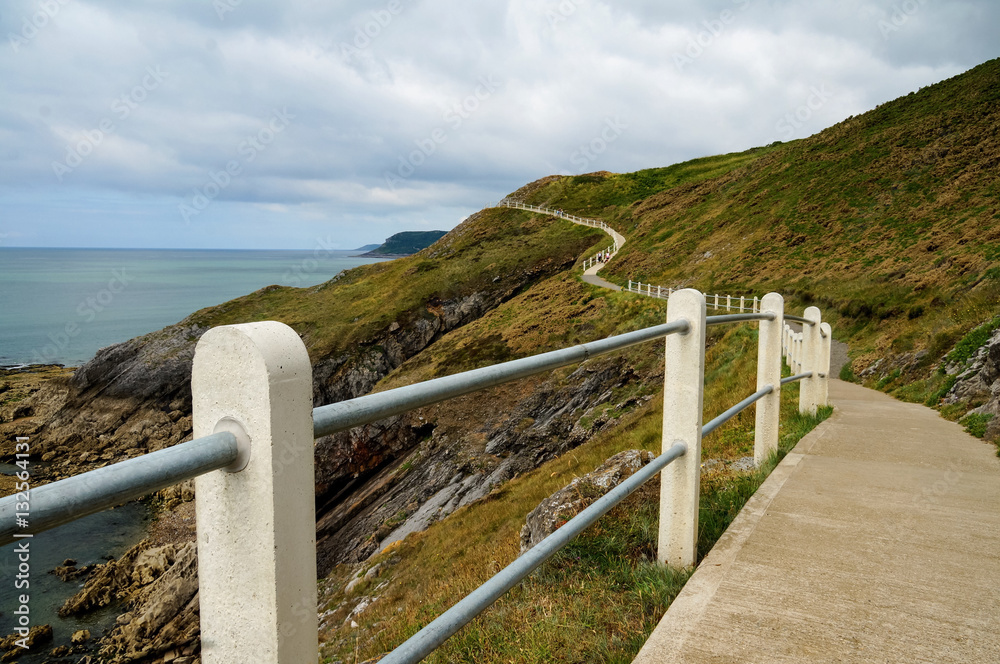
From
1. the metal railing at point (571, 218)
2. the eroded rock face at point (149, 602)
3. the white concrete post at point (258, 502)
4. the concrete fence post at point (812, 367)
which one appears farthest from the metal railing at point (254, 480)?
the metal railing at point (571, 218)

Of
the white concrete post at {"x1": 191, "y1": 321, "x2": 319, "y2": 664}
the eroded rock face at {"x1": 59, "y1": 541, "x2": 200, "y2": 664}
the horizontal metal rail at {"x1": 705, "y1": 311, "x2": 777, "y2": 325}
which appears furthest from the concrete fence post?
the eroded rock face at {"x1": 59, "y1": 541, "x2": 200, "y2": 664}

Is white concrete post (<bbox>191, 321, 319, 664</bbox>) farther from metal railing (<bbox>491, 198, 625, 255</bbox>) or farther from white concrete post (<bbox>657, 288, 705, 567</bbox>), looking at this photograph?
metal railing (<bbox>491, 198, 625, 255</bbox>)

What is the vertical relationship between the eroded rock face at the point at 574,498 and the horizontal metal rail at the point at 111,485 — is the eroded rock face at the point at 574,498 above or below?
below

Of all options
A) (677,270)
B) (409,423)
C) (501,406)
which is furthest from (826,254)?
(409,423)

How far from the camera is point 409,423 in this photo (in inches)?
1024

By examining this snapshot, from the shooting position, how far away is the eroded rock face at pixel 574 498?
16.2ft

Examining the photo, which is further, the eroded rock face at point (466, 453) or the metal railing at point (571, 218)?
the metal railing at point (571, 218)

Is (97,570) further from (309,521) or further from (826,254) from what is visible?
(826,254)

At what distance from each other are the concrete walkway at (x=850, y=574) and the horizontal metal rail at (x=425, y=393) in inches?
55.7

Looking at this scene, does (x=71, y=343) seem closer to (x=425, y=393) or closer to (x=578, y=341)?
(x=578, y=341)

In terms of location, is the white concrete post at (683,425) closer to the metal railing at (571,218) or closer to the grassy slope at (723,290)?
the grassy slope at (723,290)

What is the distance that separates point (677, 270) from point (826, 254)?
9.92 metres

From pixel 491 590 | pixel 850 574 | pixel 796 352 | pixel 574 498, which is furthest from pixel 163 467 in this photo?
pixel 796 352

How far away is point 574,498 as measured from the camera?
202 inches
